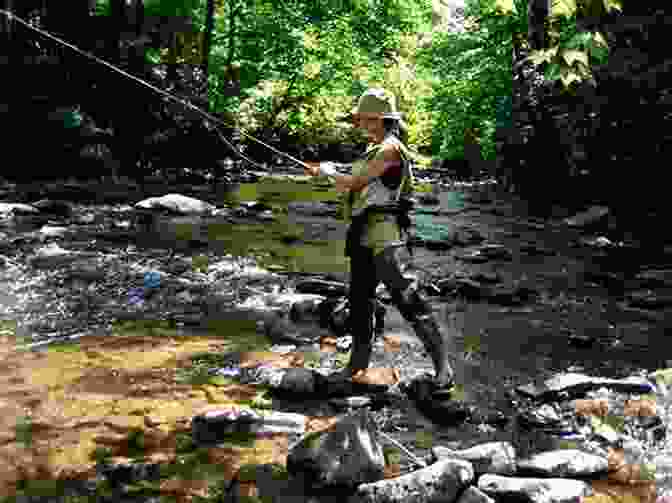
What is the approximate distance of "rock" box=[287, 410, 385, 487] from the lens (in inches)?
161

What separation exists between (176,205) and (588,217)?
1067cm

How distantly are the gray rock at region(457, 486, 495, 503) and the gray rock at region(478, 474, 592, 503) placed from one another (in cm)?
15

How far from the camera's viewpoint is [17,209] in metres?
14.4

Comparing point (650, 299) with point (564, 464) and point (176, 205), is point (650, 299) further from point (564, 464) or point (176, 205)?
point (176, 205)

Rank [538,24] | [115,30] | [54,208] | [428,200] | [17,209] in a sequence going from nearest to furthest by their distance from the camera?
[17,209]
[54,208]
[538,24]
[428,200]
[115,30]

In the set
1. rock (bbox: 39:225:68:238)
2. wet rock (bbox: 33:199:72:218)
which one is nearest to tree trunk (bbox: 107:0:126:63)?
wet rock (bbox: 33:199:72:218)

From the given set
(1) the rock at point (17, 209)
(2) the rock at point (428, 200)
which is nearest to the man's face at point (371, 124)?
(1) the rock at point (17, 209)

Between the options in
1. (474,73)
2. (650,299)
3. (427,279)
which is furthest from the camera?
(474,73)

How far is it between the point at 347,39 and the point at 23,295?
79.1 feet

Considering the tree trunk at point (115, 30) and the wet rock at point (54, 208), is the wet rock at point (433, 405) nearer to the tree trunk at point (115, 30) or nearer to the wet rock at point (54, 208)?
the wet rock at point (54, 208)

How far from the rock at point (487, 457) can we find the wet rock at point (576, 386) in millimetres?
1401

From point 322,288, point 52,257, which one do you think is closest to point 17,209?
point 52,257

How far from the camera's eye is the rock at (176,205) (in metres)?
15.9

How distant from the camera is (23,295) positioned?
334 inches
